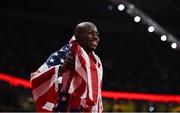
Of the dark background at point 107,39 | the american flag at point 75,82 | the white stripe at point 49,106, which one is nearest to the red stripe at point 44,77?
the american flag at point 75,82

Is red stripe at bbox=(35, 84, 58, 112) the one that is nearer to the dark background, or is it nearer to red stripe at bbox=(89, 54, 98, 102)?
red stripe at bbox=(89, 54, 98, 102)

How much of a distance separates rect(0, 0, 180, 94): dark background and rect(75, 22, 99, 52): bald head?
688 centimetres

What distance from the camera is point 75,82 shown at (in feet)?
6.40

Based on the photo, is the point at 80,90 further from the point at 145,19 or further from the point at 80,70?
the point at 145,19

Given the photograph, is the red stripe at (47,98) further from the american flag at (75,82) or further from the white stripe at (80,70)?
the white stripe at (80,70)

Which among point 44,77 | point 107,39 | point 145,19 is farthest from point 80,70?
point 107,39

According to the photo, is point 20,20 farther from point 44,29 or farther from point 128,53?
point 128,53

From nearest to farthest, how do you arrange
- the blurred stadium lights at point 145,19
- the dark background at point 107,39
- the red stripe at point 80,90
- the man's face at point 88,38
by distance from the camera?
1. the red stripe at point 80,90
2. the man's face at point 88,38
3. the blurred stadium lights at point 145,19
4. the dark background at point 107,39

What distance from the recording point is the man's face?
82.4 inches

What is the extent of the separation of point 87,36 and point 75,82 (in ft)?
0.86

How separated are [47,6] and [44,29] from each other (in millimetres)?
530

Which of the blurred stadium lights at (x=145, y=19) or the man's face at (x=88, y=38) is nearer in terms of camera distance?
the man's face at (x=88, y=38)

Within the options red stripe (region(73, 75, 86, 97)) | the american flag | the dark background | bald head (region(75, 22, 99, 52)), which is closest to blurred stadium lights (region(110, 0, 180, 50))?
the dark background

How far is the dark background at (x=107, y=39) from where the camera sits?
934cm
